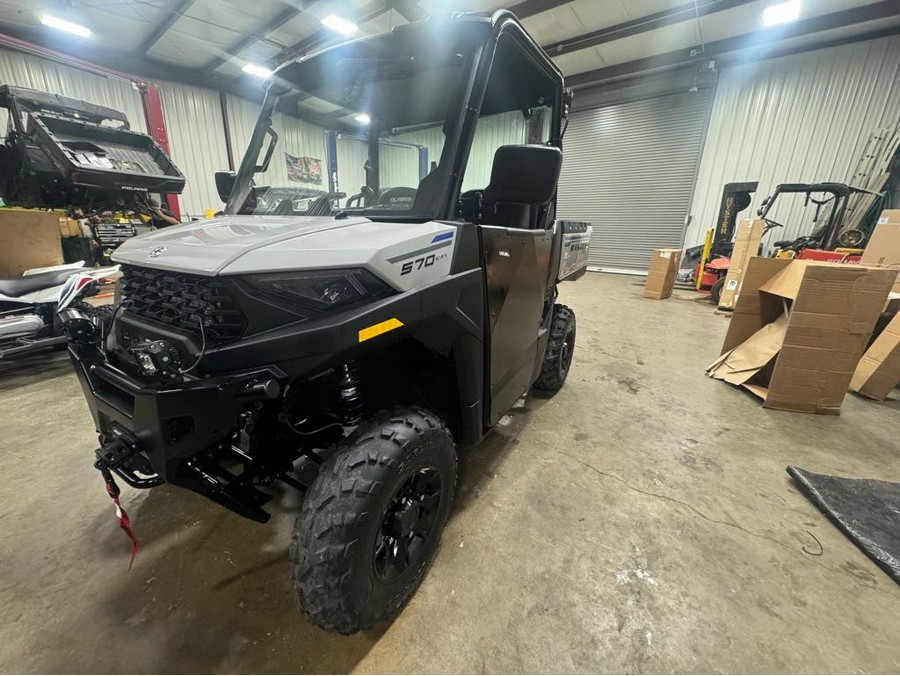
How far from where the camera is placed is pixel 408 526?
130cm

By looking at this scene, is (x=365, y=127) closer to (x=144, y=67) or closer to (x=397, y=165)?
(x=397, y=165)

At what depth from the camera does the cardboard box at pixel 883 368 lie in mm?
3045

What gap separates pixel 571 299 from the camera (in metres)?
7.00

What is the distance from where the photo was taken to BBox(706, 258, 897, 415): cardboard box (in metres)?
2.54

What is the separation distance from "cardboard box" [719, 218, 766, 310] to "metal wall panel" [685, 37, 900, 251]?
2.53 m

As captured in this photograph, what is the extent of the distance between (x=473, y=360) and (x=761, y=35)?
977cm

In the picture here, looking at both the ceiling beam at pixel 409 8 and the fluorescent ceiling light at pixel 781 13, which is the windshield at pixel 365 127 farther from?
the fluorescent ceiling light at pixel 781 13

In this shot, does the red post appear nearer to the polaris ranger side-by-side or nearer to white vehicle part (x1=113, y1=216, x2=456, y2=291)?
the polaris ranger side-by-side

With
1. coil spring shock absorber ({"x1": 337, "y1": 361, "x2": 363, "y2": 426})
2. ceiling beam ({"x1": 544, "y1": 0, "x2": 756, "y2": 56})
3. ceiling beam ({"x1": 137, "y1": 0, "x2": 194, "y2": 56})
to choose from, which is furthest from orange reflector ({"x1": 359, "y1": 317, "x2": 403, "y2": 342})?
ceiling beam ({"x1": 137, "y1": 0, "x2": 194, "y2": 56})

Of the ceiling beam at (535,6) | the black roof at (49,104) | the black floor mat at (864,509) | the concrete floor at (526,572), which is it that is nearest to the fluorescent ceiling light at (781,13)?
the ceiling beam at (535,6)

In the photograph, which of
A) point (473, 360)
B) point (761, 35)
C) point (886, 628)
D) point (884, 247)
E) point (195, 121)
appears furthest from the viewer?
point (195, 121)

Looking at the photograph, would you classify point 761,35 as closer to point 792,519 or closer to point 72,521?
point 792,519

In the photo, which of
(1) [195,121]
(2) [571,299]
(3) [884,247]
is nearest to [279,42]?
(1) [195,121]

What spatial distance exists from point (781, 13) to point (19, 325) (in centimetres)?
1109
